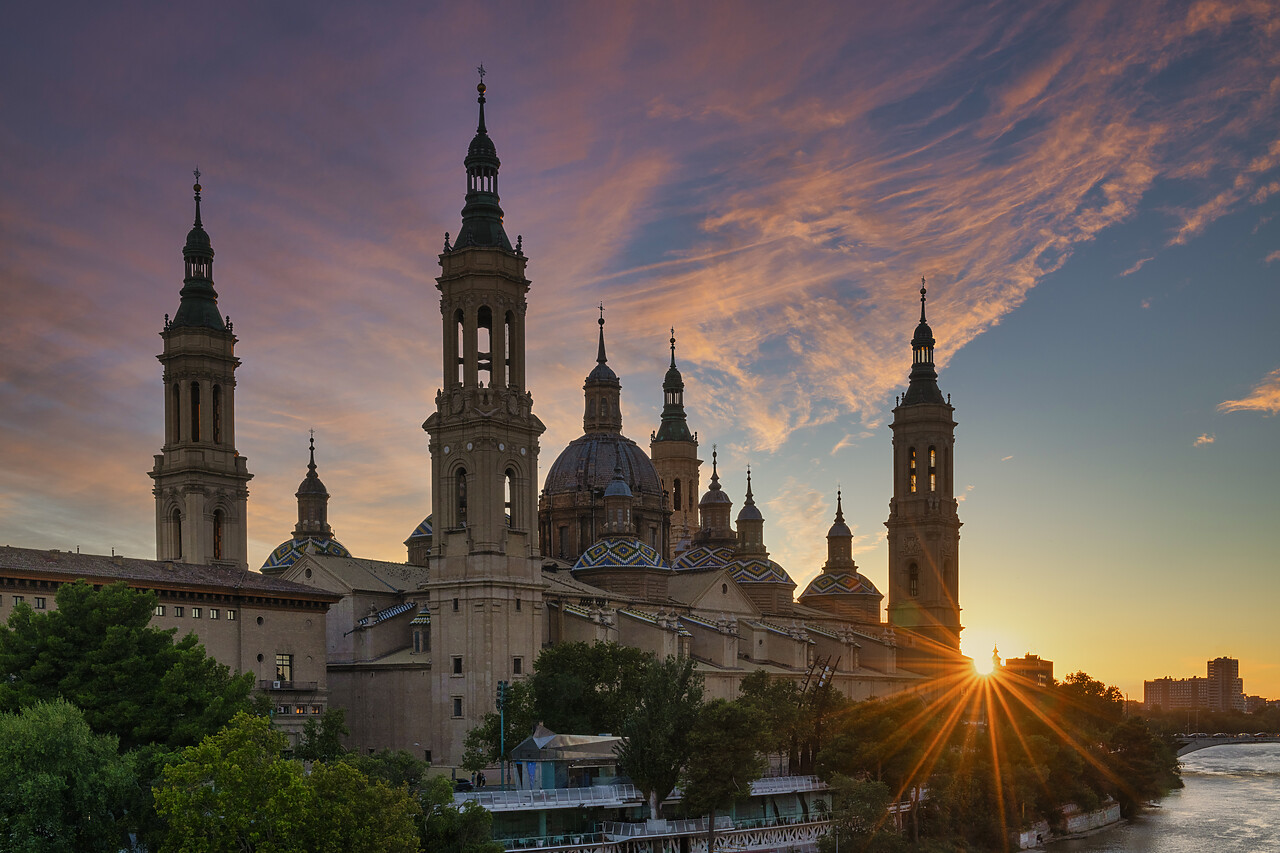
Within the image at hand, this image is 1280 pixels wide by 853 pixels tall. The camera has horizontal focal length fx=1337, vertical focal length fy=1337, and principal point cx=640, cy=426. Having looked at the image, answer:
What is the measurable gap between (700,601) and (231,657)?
40.9 meters

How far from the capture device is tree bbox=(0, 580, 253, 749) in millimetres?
53562

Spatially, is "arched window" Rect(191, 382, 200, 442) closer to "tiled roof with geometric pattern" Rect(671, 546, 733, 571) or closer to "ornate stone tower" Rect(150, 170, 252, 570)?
"ornate stone tower" Rect(150, 170, 252, 570)

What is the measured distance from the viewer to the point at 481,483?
3169 inches

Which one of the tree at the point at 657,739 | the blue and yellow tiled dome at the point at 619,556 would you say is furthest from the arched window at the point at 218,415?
the tree at the point at 657,739

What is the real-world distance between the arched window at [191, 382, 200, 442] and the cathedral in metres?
0.13

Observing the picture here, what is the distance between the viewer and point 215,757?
44188 millimetres

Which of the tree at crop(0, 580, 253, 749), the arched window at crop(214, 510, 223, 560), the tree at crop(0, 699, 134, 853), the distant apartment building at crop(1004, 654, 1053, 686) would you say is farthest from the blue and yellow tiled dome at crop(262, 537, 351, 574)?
the distant apartment building at crop(1004, 654, 1053, 686)

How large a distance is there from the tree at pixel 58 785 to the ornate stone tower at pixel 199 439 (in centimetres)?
4337

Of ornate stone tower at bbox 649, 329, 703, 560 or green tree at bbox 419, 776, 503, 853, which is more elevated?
ornate stone tower at bbox 649, 329, 703, 560

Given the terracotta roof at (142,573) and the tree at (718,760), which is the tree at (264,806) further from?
the terracotta roof at (142,573)

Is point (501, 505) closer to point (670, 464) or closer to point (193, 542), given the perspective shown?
point (193, 542)

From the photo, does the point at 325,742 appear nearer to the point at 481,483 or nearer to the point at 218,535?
the point at 481,483

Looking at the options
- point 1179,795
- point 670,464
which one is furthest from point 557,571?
point 1179,795

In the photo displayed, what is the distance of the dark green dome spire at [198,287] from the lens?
Result: 91375 mm
